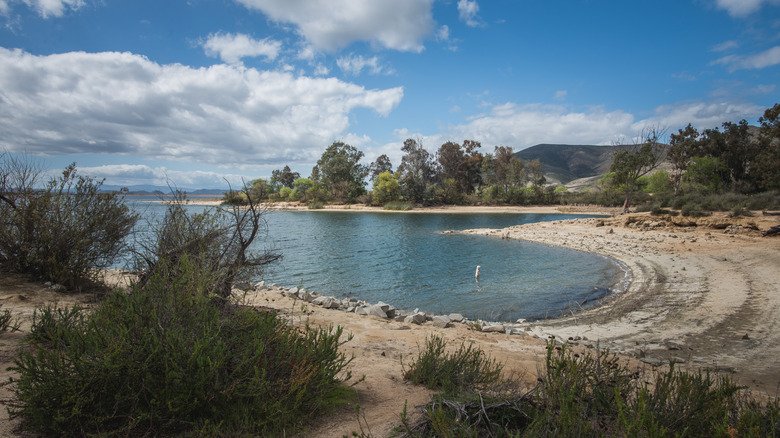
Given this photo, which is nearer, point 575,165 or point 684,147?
point 684,147

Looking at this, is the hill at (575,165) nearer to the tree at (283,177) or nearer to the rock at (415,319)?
the tree at (283,177)

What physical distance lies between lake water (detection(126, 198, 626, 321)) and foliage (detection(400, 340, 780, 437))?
4.91 metres

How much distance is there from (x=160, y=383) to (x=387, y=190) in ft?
203

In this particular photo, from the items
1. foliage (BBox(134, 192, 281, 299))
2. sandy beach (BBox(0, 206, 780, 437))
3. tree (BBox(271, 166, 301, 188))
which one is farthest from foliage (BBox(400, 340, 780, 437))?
tree (BBox(271, 166, 301, 188))

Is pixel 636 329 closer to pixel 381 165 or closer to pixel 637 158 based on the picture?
pixel 637 158

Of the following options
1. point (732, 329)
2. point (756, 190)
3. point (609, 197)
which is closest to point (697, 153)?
point (756, 190)

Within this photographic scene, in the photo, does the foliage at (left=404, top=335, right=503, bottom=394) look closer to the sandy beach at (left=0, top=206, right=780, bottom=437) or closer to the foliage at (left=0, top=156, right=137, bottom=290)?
the sandy beach at (left=0, top=206, right=780, bottom=437)

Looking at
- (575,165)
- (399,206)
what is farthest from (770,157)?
(575,165)

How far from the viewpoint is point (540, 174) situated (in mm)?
69062

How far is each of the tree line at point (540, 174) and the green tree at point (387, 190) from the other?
7.4 inches

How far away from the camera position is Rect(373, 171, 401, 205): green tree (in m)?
63.8

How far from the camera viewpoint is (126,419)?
2623 mm

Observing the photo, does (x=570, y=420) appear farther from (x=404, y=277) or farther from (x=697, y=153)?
(x=697, y=153)

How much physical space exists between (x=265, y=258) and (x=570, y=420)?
547 cm
